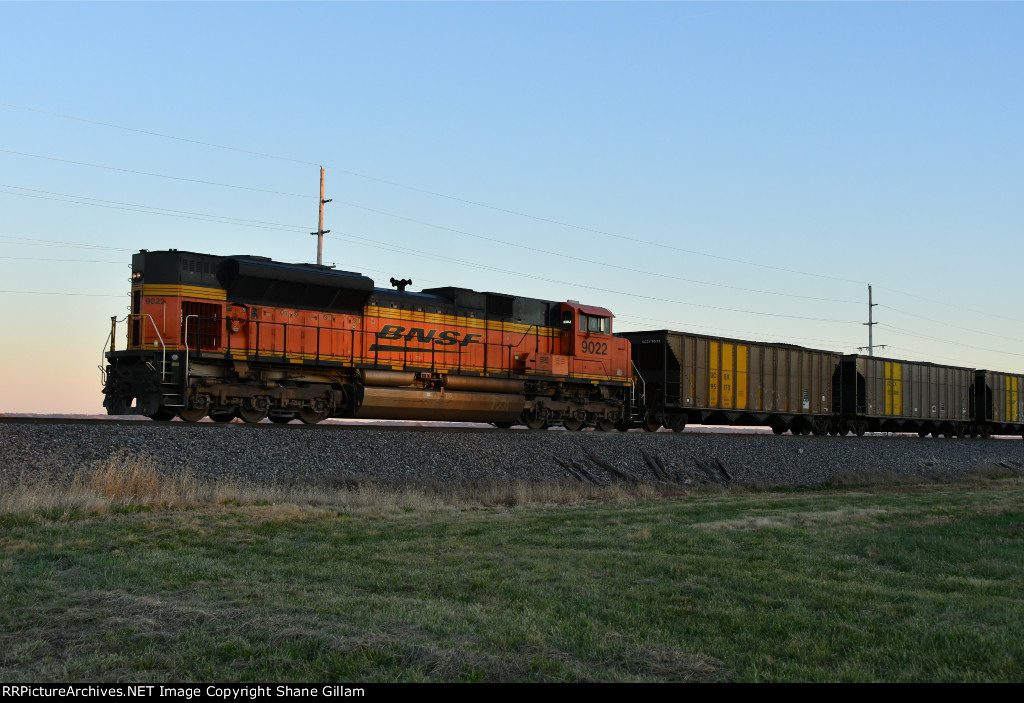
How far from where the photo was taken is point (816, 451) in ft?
84.4

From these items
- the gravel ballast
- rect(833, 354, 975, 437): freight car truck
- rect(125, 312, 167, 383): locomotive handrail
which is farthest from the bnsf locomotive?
the gravel ballast

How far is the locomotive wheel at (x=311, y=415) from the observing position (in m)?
21.3

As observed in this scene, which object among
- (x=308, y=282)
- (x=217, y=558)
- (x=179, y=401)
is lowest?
(x=217, y=558)

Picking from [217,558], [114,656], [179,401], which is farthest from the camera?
[179,401]

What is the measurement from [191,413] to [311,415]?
3.05m

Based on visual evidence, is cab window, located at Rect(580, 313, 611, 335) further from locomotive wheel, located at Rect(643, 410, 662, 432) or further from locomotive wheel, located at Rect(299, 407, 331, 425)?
locomotive wheel, located at Rect(299, 407, 331, 425)

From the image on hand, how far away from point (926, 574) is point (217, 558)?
7.05m

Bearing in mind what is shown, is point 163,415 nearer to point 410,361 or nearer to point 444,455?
point 410,361

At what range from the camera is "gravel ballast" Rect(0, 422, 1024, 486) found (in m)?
15.3

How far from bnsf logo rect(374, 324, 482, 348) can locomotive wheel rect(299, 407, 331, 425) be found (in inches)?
101

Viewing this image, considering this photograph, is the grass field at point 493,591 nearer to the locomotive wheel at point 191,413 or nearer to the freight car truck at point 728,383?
the locomotive wheel at point 191,413

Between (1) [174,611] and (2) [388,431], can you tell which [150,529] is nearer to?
(1) [174,611]

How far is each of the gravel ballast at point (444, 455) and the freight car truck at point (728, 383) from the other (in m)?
3.95

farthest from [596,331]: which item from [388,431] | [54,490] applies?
[54,490]
